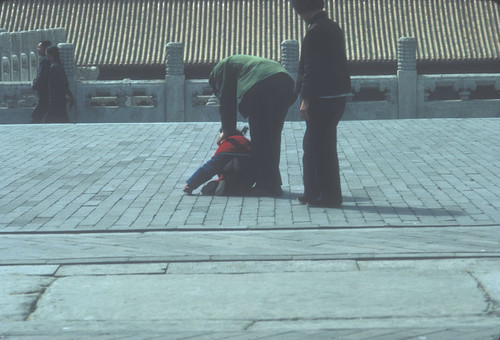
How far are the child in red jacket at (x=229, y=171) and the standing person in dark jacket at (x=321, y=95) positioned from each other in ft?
2.63

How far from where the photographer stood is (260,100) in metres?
9.12

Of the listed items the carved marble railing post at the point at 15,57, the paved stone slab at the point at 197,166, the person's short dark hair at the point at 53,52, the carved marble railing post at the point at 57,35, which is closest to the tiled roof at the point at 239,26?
the carved marble railing post at the point at 57,35

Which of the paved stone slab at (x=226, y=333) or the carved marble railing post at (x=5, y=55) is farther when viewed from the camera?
the carved marble railing post at (x=5, y=55)

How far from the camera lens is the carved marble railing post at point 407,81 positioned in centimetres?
2067

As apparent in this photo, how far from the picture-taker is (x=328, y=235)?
24.4 feet

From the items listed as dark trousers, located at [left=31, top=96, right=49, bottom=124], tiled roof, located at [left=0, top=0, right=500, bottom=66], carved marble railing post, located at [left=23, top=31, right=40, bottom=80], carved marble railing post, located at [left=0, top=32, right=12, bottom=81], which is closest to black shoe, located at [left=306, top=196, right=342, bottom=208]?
dark trousers, located at [left=31, top=96, right=49, bottom=124]

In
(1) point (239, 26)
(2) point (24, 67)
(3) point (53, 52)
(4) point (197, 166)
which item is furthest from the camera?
(1) point (239, 26)

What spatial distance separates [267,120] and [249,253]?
251cm

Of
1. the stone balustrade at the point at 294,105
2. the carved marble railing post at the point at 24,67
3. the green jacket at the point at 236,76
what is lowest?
the stone balustrade at the point at 294,105

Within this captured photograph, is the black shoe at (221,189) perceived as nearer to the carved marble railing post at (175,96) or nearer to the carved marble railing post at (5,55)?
the carved marble railing post at (175,96)

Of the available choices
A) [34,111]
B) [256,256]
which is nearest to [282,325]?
[256,256]

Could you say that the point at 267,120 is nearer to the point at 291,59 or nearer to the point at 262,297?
the point at 262,297

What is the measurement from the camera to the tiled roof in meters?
33.1

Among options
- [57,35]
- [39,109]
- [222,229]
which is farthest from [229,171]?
[57,35]
